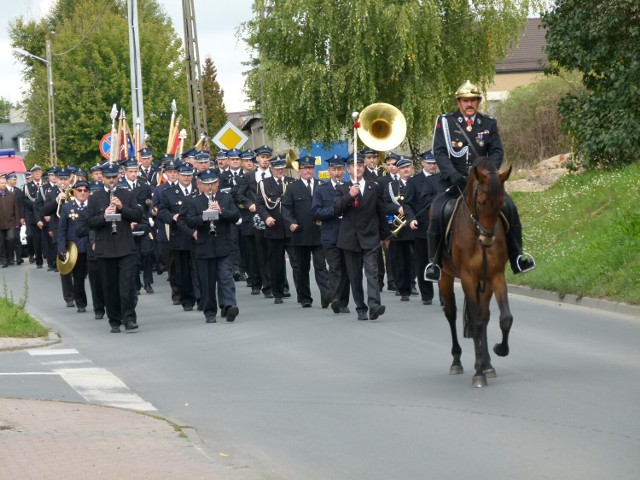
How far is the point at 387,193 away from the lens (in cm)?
2023

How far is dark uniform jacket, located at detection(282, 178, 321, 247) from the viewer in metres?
19.7

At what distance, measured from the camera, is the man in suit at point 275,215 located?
68.4ft

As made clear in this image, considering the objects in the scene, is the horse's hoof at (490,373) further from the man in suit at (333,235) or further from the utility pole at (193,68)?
the utility pole at (193,68)

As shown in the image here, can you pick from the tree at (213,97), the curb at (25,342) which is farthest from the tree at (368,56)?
the tree at (213,97)

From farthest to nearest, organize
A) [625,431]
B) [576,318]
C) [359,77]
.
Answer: [359,77] → [576,318] → [625,431]

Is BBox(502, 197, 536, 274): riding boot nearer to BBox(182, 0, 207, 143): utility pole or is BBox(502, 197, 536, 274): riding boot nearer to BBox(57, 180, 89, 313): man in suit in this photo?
BBox(57, 180, 89, 313): man in suit

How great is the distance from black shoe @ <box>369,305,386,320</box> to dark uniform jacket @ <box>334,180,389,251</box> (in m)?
0.90

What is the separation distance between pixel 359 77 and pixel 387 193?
17.7 meters

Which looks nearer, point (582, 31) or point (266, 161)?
point (266, 161)

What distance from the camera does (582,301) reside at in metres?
18.7

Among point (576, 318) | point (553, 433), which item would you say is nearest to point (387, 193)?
point (576, 318)

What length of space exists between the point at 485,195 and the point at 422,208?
319 inches

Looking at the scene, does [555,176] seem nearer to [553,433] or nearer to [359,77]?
[359,77]

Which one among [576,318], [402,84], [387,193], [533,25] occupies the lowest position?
[576,318]
